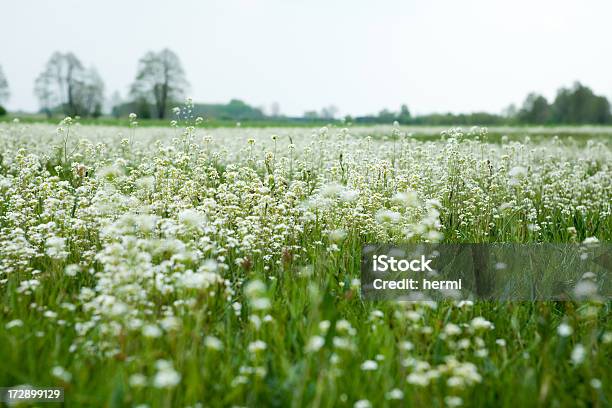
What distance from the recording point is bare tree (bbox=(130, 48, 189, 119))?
78.1 meters

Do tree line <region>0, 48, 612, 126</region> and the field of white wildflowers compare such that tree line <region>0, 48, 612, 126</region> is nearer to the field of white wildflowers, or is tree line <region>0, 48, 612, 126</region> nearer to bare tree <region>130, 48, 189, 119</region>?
bare tree <region>130, 48, 189, 119</region>

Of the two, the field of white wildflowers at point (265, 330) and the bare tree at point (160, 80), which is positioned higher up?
the bare tree at point (160, 80)

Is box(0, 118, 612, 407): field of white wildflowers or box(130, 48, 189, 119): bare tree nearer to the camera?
box(0, 118, 612, 407): field of white wildflowers

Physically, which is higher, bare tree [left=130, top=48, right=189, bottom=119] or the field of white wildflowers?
bare tree [left=130, top=48, right=189, bottom=119]

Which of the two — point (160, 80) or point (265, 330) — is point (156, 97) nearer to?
point (160, 80)

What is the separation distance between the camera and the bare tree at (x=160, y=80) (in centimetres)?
7812

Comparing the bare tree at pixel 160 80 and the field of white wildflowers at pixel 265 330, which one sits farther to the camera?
the bare tree at pixel 160 80

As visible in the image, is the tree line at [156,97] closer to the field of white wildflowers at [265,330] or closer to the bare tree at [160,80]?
the bare tree at [160,80]

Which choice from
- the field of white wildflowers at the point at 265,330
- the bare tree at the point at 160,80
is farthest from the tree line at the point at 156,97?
the field of white wildflowers at the point at 265,330

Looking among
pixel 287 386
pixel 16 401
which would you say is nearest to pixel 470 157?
pixel 287 386

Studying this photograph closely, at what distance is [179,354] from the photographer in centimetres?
350

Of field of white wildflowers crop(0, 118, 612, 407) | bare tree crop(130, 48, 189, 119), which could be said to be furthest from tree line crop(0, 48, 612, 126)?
field of white wildflowers crop(0, 118, 612, 407)

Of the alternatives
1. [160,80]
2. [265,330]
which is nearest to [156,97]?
[160,80]

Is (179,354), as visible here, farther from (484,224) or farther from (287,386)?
(484,224)
